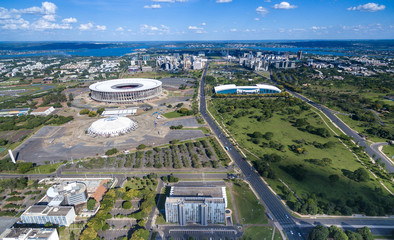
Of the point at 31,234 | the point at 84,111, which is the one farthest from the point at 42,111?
the point at 31,234

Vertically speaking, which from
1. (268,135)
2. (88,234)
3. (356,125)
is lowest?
(88,234)

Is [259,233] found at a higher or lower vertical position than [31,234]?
lower

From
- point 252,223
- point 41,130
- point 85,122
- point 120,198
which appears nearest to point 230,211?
point 252,223

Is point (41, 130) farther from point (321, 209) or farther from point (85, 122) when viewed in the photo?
point (321, 209)

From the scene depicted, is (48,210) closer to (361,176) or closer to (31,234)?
(31,234)

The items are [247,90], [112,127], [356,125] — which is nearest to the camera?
[112,127]

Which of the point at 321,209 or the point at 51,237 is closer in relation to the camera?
the point at 51,237

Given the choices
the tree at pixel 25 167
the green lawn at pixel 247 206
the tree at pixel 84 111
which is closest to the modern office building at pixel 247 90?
the tree at pixel 84 111

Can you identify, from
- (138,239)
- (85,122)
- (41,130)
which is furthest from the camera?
(85,122)
